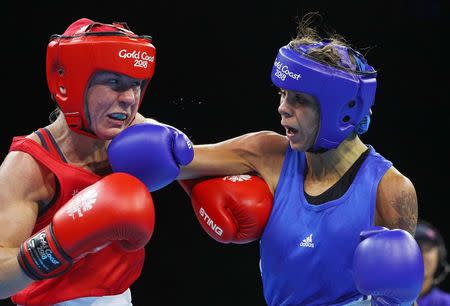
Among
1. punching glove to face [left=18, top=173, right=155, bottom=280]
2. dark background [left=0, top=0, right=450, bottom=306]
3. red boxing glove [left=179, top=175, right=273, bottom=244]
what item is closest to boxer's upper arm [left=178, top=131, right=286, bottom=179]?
red boxing glove [left=179, top=175, right=273, bottom=244]

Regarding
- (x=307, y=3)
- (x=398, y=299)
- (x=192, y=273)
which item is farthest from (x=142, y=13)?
(x=398, y=299)

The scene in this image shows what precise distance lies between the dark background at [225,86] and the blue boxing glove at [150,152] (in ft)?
6.91

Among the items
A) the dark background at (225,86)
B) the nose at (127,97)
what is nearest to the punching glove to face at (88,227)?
the nose at (127,97)

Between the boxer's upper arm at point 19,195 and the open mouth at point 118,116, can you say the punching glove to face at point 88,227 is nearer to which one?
the boxer's upper arm at point 19,195

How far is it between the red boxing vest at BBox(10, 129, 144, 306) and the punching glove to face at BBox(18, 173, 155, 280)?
164 mm

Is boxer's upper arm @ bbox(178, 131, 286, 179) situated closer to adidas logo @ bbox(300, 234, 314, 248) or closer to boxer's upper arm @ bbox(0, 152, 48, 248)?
adidas logo @ bbox(300, 234, 314, 248)

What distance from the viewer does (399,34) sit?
5.34 metres

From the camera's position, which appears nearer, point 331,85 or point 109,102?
point 109,102

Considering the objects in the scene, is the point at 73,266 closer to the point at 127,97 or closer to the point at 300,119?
the point at 127,97

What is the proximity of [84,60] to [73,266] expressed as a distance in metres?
0.67

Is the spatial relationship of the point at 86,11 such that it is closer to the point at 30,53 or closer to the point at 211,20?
the point at 30,53

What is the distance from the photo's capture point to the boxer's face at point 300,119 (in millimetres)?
2605

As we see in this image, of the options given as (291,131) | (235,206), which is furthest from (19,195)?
(291,131)

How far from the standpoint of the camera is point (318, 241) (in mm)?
2561
